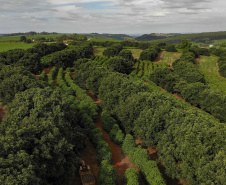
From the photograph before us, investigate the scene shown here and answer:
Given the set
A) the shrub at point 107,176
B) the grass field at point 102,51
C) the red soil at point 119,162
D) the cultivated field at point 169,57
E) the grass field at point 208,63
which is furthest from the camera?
the grass field at point 102,51

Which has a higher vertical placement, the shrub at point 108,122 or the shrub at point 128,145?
the shrub at point 108,122

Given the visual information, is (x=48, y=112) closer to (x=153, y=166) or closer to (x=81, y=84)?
(x=153, y=166)

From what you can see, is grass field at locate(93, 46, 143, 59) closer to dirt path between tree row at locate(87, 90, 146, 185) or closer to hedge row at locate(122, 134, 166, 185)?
dirt path between tree row at locate(87, 90, 146, 185)

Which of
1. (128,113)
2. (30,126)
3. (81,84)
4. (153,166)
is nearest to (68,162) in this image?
(30,126)

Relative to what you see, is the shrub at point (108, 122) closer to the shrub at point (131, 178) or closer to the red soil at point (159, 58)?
the shrub at point (131, 178)

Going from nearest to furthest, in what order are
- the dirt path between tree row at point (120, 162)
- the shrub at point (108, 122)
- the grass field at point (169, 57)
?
the dirt path between tree row at point (120, 162) < the shrub at point (108, 122) < the grass field at point (169, 57)

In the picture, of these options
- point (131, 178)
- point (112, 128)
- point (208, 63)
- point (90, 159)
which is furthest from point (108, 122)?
point (208, 63)

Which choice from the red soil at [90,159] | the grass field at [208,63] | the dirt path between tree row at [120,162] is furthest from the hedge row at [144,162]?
the grass field at [208,63]
